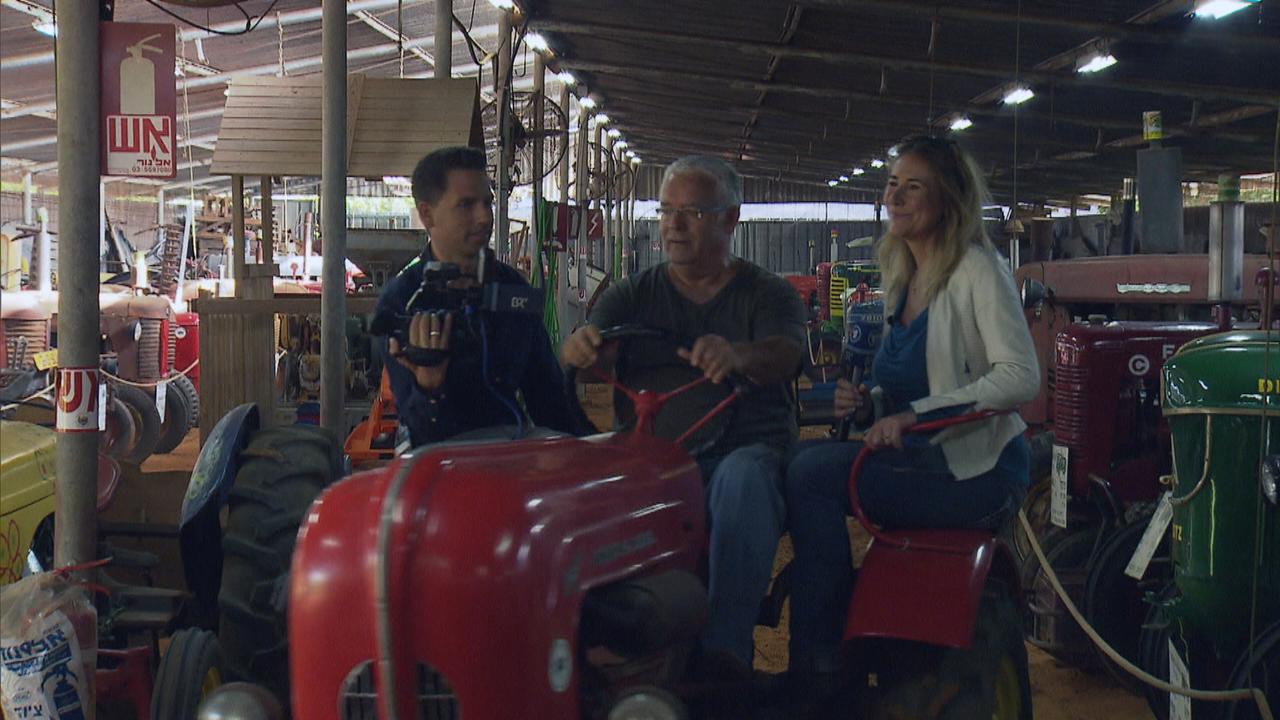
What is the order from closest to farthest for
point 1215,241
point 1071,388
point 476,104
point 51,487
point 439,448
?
point 439,448, point 51,487, point 1071,388, point 1215,241, point 476,104

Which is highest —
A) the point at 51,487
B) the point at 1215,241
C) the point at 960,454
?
the point at 1215,241

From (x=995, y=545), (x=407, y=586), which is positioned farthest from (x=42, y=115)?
(x=995, y=545)

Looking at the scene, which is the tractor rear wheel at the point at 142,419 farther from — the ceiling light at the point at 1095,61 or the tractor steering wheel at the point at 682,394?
the ceiling light at the point at 1095,61

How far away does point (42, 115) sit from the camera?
7.79 feet

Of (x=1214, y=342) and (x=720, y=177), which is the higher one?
(x=720, y=177)

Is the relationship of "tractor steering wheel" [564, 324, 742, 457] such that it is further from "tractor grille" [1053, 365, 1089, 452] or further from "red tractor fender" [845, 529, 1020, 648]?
"tractor grille" [1053, 365, 1089, 452]

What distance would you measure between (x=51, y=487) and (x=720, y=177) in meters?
2.29

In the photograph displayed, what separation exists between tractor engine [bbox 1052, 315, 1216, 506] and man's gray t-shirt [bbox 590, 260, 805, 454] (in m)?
1.80

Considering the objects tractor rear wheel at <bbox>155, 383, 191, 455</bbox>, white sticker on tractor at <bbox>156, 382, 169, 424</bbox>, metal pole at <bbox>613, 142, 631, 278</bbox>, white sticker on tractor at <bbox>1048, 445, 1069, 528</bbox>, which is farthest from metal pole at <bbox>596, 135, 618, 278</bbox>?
white sticker on tractor at <bbox>1048, 445, 1069, 528</bbox>

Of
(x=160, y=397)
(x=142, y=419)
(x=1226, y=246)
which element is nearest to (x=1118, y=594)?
(x=1226, y=246)

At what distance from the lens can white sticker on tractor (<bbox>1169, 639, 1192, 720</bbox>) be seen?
338cm

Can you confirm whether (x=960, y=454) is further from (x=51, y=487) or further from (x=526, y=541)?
(x=51, y=487)

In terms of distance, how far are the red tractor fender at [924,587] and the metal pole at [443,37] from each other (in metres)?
6.57

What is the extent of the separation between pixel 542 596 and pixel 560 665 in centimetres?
12
